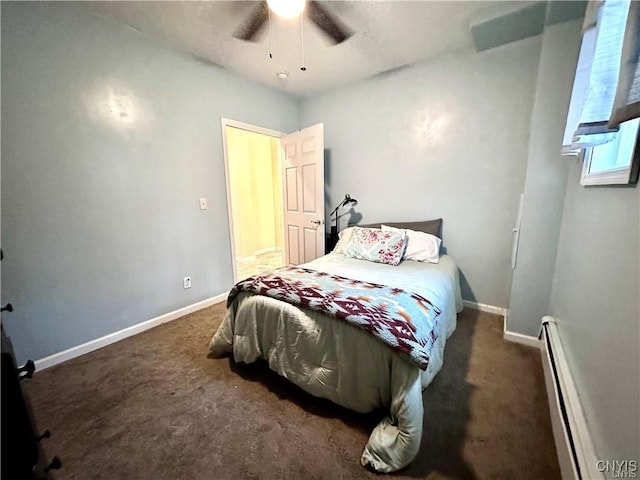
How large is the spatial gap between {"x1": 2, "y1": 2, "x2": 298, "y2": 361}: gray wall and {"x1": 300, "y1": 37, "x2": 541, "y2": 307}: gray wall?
1.60 metres

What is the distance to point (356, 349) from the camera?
53.2 inches

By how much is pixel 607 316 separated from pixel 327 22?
2.38 metres

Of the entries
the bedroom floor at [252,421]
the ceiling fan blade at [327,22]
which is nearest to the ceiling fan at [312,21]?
the ceiling fan blade at [327,22]

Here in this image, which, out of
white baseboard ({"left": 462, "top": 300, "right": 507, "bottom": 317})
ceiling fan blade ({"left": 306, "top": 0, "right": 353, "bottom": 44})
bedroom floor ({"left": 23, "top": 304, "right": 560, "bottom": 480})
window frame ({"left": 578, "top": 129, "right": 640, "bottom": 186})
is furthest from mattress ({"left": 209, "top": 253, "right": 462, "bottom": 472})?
ceiling fan blade ({"left": 306, "top": 0, "right": 353, "bottom": 44})

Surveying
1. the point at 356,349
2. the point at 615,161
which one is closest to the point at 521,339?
the point at 615,161

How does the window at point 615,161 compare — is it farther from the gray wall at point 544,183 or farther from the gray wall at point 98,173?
the gray wall at point 98,173

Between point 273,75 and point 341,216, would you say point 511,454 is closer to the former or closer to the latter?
point 341,216

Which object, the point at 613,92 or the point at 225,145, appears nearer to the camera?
the point at 613,92

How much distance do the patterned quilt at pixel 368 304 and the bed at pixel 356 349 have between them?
0.4 inches

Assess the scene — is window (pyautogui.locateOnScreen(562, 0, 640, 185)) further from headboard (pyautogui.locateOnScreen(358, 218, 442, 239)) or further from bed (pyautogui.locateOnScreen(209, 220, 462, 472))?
headboard (pyautogui.locateOnScreen(358, 218, 442, 239))

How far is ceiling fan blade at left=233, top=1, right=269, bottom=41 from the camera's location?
1826 mm

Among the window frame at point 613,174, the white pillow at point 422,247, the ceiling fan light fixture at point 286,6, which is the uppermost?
the ceiling fan light fixture at point 286,6

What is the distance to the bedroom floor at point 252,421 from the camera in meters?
1.18

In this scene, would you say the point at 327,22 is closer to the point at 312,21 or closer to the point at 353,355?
the point at 312,21
